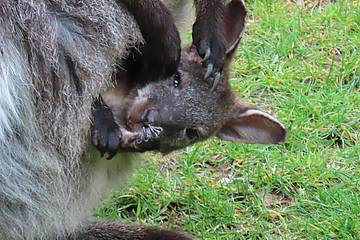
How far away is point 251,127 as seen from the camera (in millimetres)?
4461

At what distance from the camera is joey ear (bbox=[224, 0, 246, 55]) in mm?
4207

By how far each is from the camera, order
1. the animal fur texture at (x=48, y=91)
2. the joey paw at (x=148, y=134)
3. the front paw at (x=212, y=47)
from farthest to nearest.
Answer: the front paw at (x=212, y=47)
the joey paw at (x=148, y=134)
the animal fur texture at (x=48, y=91)

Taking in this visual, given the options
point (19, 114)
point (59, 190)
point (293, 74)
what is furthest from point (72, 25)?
point (293, 74)

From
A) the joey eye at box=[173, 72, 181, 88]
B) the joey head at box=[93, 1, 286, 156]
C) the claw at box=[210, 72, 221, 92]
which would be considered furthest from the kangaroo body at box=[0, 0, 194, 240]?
the claw at box=[210, 72, 221, 92]

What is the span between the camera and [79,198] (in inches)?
158

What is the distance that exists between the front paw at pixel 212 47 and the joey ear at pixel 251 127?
0.29 m

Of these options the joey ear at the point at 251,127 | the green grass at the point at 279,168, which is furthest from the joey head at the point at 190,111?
the green grass at the point at 279,168

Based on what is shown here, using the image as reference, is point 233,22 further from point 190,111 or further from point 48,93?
point 48,93

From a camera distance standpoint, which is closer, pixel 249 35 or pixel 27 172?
pixel 27 172

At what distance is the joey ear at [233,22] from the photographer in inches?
166

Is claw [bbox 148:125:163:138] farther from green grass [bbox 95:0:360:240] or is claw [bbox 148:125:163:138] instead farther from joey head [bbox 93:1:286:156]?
green grass [bbox 95:0:360:240]

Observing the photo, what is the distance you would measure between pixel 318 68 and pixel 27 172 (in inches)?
112

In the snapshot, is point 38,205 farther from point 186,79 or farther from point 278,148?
point 278,148

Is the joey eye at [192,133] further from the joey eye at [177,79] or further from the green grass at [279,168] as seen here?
the green grass at [279,168]
